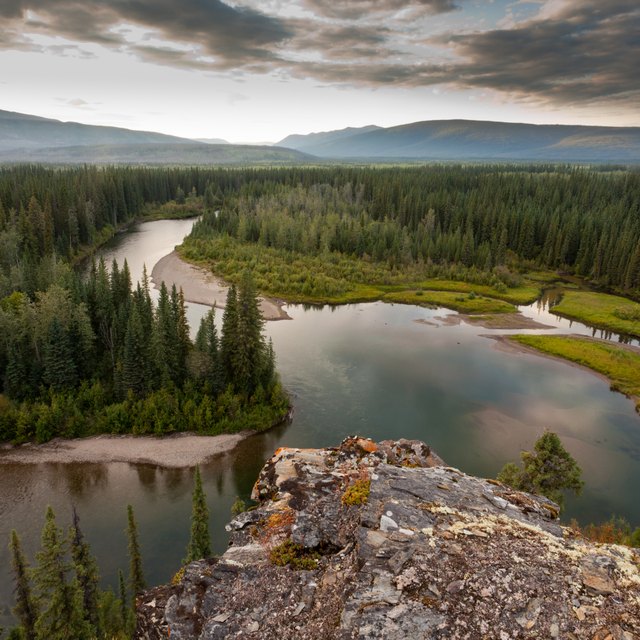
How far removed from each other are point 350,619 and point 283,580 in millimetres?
2113

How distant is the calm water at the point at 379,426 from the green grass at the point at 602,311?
29.1 ft

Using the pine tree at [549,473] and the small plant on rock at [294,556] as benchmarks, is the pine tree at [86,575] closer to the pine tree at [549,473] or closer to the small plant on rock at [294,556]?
the small plant on rock at [294,556]

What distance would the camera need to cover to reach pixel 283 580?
38.8ft

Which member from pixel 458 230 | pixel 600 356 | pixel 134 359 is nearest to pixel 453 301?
pixel 600 356

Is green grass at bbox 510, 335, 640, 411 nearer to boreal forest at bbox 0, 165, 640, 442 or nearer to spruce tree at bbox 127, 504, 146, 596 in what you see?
boreal forest at bbox 0, 165, 640, 442

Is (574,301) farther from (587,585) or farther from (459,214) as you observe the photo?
(587,585)

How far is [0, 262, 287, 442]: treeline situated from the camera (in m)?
50.8

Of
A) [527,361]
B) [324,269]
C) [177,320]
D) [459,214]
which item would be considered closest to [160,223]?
[324,269]

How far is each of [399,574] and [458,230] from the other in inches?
5119

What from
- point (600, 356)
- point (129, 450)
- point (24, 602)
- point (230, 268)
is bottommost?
point (129, 450)

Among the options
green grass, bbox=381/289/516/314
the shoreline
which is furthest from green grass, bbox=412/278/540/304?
the shoreline

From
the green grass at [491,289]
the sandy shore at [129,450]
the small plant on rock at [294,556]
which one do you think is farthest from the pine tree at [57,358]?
the green grass at [491,289]

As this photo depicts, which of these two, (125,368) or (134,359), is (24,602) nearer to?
(125,368)

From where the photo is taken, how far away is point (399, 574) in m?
11.1
